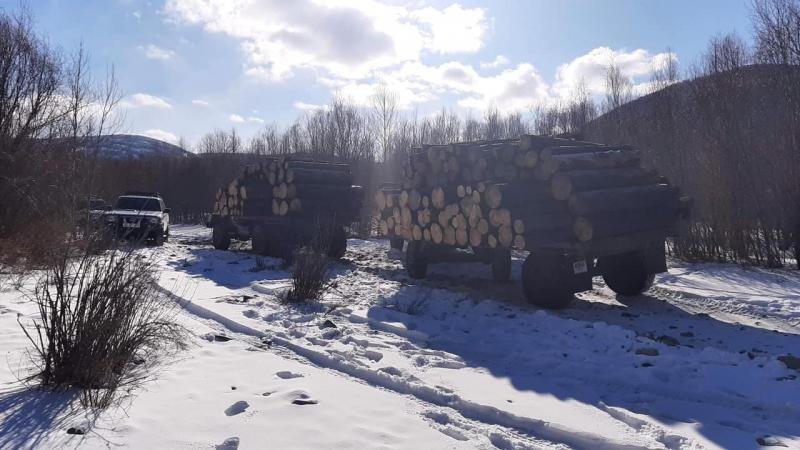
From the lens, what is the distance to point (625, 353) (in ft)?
19.0

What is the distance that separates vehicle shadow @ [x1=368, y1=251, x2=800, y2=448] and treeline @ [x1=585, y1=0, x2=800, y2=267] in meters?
5.44

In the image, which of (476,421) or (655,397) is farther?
(655,397)

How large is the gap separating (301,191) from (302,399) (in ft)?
35.7

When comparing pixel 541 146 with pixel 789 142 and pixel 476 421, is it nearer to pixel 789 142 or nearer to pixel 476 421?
pixel 476 421

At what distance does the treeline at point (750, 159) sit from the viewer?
42.5 feet

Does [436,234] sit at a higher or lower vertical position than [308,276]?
higher

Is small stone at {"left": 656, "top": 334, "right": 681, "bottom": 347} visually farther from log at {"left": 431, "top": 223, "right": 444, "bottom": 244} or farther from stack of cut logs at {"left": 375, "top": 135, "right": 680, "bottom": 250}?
log at {"left": 431, "top": 223, "right": 444, "bottom": 244}

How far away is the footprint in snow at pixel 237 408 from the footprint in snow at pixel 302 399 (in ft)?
1.13

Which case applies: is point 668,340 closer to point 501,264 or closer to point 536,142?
point 536,142

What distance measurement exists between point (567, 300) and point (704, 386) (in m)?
3.22

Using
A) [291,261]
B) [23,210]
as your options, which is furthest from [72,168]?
[291,261]

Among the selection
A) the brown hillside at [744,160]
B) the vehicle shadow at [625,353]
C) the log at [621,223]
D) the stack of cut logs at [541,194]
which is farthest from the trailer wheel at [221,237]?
the brown hillside at [744,160]

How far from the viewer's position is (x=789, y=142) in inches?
512

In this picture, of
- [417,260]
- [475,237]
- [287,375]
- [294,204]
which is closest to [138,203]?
[294,204]
